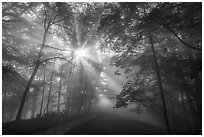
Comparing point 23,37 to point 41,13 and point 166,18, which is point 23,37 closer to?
point 41,13

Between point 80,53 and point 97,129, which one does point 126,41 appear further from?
point 80,53

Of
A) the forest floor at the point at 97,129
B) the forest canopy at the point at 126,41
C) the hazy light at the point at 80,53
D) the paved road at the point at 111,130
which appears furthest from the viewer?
the hazy light at the point at 80,53

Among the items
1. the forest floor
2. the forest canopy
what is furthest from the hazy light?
the forest floor

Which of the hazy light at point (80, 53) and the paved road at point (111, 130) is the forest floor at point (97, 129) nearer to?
the paved road at point (111, 130)

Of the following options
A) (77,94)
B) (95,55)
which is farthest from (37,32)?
(77,94)

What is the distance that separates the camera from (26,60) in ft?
49.1

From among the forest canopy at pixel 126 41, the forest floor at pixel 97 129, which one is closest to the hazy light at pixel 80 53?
the forest canopy at pixel 126 41

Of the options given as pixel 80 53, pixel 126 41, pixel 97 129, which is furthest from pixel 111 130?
pixel 80 53

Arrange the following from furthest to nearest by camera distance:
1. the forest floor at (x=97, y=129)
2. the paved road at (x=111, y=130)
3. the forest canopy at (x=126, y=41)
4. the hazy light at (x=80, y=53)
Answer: the hazy light at (x=80, y=53), the paved road at (x=111, y=130), the forest floor at (x=97, y=129), the forest canopy at (x=126, y=41)

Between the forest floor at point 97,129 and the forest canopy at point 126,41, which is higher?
the forest canopy at point 126,41

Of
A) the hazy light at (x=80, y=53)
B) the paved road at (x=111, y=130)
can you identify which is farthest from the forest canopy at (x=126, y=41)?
the paved road at (x=111, y=130)

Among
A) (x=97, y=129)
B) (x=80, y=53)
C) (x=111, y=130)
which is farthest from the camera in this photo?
(x=80, y=53)

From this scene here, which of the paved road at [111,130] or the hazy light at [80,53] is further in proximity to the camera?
the hazy light at [80,53]

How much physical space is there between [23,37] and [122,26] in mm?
10276
